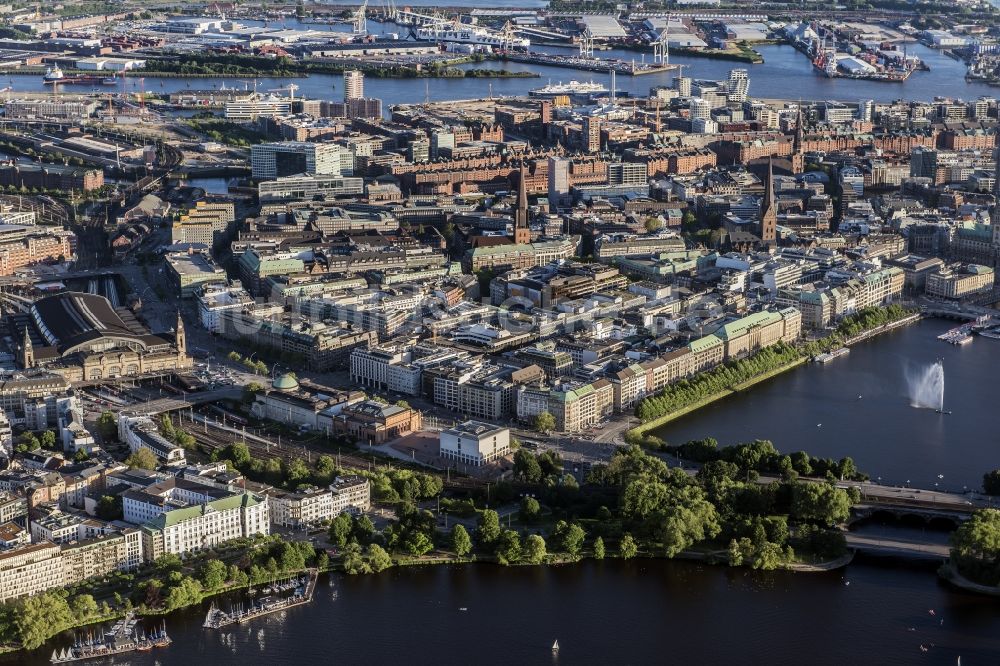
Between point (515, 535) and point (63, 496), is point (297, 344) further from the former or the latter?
point (515, 535)

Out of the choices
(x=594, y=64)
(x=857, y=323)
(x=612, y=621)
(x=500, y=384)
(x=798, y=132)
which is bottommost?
(x=612, y=621)

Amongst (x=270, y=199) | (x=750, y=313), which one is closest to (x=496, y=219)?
(x=270, y=199)

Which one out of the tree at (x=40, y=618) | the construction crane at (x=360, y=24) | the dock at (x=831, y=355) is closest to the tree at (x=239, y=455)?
the tree at (x=40, y=618)

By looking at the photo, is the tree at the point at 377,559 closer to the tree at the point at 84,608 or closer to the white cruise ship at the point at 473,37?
the tree at the point at 84,608

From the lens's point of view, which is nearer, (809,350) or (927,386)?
(927,386)

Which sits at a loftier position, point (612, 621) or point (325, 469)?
point (325, 469)

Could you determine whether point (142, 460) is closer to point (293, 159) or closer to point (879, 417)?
point (879, 417)

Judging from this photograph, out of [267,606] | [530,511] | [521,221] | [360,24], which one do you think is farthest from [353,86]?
[267,606]

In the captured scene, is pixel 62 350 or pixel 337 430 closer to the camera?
pixel 337 430
